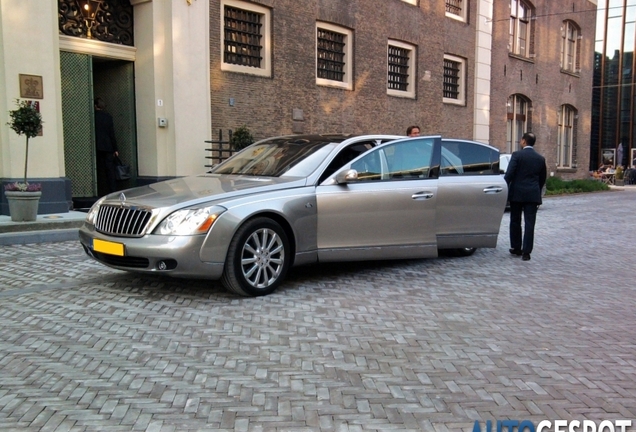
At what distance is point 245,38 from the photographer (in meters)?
15.0

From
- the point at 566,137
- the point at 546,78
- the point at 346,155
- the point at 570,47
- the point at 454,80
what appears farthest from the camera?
the point at 566,137

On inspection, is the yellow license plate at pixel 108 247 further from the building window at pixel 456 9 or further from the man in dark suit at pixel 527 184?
the building window at pixel 456 9

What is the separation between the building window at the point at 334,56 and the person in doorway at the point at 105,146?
643 cm

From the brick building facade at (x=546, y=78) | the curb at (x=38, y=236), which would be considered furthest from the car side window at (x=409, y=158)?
the brick building facade at (x=546, y=78)

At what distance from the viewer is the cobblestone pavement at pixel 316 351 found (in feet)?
10.8

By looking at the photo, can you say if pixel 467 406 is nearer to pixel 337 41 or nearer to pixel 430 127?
pixel 337 41

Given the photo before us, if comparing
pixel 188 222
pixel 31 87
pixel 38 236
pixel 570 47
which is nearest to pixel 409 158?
pixel 188 222

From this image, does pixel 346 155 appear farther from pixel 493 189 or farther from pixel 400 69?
pixel 400 69

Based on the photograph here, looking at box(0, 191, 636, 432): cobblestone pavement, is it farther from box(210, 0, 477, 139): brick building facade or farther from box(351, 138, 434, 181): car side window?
box(210, 0, 477, 139): brick building facade

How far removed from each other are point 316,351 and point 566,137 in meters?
32.0

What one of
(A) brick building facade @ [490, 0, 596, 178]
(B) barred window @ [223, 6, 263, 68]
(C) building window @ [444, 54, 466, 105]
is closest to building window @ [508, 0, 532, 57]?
(A) brick building facade @ [490, 0, 596, 178]

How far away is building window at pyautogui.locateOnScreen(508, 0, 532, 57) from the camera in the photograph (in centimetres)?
2648

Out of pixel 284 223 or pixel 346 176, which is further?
pixel 346 176

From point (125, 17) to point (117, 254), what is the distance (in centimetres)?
963
